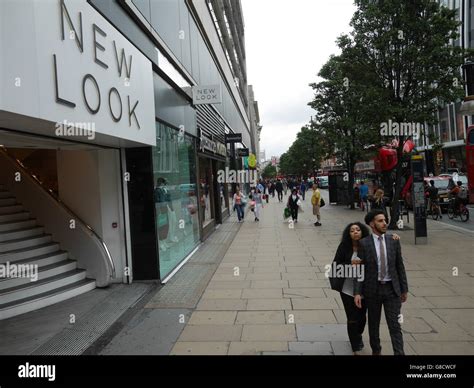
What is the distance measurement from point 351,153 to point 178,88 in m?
13.8

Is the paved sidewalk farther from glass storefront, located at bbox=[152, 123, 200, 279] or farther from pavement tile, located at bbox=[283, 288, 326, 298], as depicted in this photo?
glass storefront, located at bbox=[152, 123, 200, 279]

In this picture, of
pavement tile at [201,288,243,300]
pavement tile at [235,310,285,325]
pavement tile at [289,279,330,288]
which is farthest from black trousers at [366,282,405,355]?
pavement tile at [289,279,330,288]

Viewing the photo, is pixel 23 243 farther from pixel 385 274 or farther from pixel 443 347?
pixel 443 347

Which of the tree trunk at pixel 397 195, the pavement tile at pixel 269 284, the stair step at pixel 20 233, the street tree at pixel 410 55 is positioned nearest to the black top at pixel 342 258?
the pavement tile at pixel 269 284

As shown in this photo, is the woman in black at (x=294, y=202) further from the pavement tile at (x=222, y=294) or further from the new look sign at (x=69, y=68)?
the new look sign at (x=69, y=68)

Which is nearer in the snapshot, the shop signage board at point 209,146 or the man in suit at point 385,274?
the man in suit at point 385,274

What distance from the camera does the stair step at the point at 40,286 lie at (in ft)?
19.4

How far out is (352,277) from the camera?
436 cm

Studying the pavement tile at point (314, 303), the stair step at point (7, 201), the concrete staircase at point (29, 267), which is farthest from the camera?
the stair step at point (7, 201)

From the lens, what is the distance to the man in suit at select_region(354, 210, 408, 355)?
409 cm

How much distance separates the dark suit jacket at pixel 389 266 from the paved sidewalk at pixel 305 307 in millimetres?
898

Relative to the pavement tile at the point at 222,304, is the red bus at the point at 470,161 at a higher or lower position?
higher

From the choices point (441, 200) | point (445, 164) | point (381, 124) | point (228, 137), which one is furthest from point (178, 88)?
point (445, 164)
